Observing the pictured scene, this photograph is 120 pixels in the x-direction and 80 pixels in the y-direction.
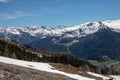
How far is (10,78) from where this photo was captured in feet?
92.9

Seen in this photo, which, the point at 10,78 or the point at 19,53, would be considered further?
the point at 19,53

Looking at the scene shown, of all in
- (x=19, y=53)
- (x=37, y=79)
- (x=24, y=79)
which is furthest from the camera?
(x=19, y=53)

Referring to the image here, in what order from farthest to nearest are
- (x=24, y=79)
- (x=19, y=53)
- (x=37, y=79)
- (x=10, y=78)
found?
(x=19, y=53)
(x=37, y=79)
(x=24, y=79)
(x=10, y=78)

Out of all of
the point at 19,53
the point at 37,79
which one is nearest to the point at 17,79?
the point at 37,79

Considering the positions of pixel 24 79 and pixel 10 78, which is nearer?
pixel 10 78

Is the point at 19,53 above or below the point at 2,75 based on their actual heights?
above

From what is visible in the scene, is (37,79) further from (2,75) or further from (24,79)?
(2,75)

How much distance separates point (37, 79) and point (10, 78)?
5.70m

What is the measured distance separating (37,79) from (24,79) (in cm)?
331

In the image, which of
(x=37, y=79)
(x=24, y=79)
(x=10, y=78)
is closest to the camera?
(x=10, y=78)

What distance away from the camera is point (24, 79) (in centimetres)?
3044

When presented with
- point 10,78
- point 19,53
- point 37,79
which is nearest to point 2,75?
point 10,78

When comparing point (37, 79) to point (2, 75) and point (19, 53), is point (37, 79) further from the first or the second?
point (19, 53)

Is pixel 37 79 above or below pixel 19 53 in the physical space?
below
